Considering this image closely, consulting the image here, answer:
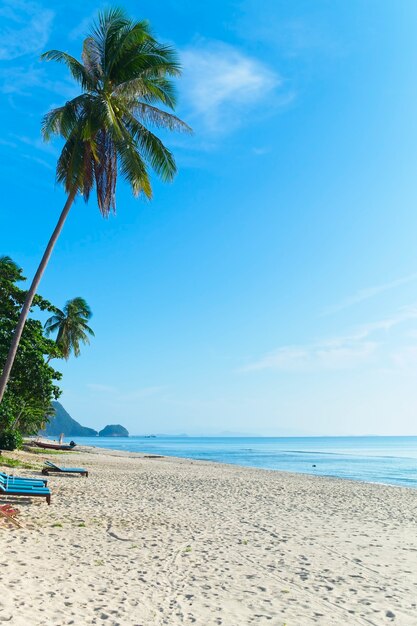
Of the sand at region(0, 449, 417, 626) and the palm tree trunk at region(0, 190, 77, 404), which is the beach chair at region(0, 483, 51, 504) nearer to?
the sand at region(0, 449, 417, 626)

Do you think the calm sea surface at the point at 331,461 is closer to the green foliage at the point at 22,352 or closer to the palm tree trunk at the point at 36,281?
the green foliage at the point at 22,352

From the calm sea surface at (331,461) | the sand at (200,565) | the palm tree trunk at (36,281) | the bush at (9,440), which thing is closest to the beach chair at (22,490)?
the sand at (200,565)

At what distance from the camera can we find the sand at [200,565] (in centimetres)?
576

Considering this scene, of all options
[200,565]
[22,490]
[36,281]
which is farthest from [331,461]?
[200,565]

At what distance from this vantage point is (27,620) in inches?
199

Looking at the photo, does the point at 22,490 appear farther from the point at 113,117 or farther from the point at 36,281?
the point at 113,117

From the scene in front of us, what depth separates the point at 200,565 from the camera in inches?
309

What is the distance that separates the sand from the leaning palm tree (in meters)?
6.04

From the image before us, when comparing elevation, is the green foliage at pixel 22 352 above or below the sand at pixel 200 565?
above

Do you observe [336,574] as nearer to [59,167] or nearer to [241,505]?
[241,505]

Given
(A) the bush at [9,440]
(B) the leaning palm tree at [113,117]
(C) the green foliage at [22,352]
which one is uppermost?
(B) the leaning palm tree at [113,117]

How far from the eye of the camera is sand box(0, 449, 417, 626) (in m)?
5.76

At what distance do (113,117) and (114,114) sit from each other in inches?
29.6

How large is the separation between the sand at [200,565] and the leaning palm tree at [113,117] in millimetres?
6037
